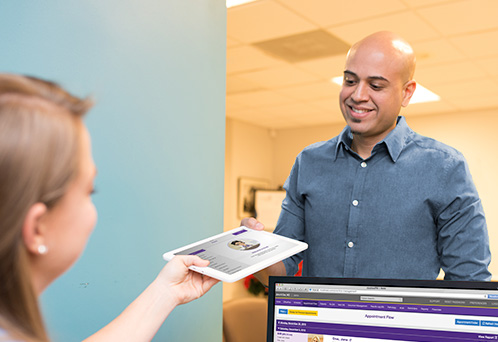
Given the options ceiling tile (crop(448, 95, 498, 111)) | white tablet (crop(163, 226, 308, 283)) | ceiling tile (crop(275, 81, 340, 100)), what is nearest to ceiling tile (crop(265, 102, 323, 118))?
ceiling tile (crop(275, 81, 340, 100))

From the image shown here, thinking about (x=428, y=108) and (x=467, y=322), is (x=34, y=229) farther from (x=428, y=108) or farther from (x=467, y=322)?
(x=428, y=108)

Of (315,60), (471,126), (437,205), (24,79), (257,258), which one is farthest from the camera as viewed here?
(471,126)

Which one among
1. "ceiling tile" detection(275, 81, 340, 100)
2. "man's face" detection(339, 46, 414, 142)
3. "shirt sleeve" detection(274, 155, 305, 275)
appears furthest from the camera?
"ceiling tile" detection(275, 81, 340, 100)

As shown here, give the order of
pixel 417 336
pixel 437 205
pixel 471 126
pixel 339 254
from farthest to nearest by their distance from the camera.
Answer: pixel 471 126, pixel 339 254, pixel 437 205, pixel 417 336

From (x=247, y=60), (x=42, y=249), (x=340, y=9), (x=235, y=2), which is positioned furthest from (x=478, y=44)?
(x=42, y=249)

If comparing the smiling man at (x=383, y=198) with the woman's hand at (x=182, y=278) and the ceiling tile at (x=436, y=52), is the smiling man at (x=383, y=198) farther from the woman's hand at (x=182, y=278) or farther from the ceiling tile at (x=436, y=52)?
the ceiling tile at (x=436, y=52)

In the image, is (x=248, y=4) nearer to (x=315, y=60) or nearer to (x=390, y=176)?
(x=315, y=60)

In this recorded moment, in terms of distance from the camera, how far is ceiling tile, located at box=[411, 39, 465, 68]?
11.6 ft

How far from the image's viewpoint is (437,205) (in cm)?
127

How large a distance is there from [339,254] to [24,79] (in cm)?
102

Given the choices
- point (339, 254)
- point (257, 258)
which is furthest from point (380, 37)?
point (257, 258)

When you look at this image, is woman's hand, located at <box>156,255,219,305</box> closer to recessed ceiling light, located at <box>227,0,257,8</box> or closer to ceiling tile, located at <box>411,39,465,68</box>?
recessed ceiling light, located at <box>227,0,257,8</box>

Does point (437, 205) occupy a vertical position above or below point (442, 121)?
below

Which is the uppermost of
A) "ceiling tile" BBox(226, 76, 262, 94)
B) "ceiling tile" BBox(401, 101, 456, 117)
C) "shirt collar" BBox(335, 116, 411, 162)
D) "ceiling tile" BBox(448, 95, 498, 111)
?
"ceiling tile" BBox(226, 76, 262, 94)
